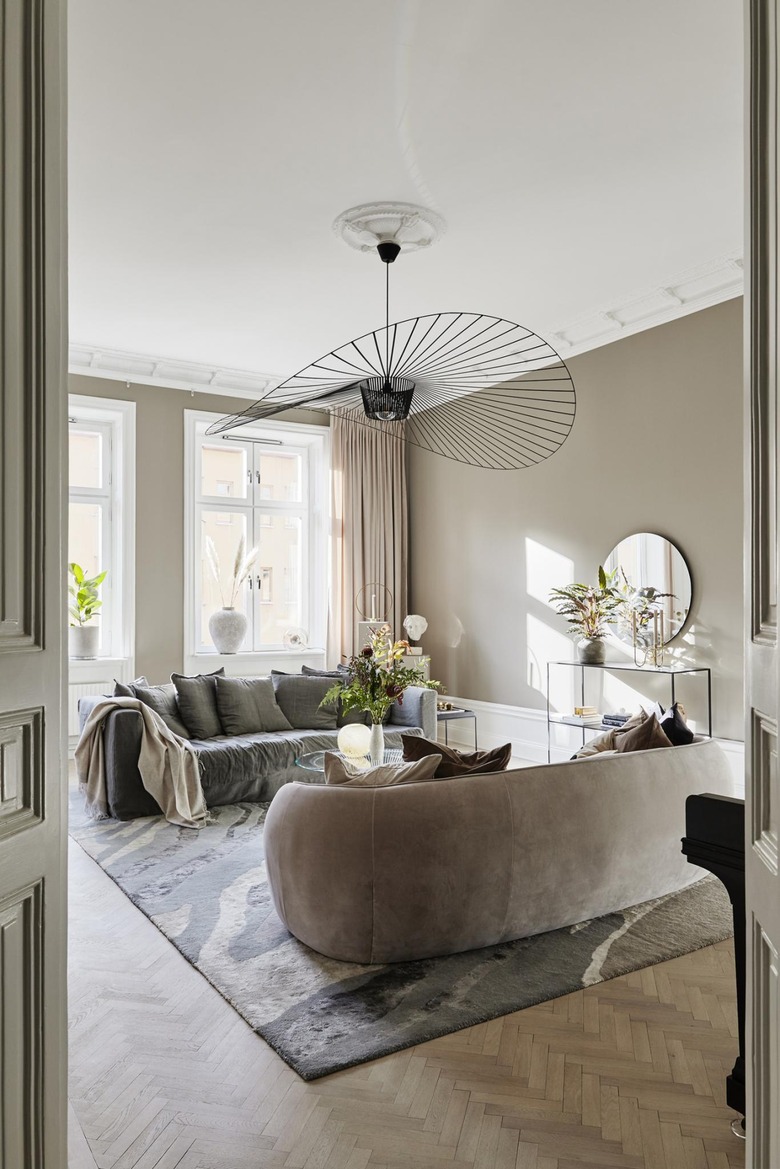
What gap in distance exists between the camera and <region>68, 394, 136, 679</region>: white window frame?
6902 mm

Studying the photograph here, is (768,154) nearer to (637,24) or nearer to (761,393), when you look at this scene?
(761,393)

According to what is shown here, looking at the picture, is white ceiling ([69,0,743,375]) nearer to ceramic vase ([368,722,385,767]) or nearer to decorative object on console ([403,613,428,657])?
ceramic vase ([368,722,385,767])

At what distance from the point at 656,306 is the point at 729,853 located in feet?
13.8

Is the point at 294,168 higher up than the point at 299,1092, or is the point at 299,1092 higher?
the point at 294,168

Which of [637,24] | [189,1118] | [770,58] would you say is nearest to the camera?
[770,58]

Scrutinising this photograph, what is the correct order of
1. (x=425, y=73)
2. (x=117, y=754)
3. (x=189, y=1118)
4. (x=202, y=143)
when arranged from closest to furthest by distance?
(x=189, y=1118) → (x=425, y=73) → (x=202, y=143) → (x=117, y=754)

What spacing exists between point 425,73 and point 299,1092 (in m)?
3.31

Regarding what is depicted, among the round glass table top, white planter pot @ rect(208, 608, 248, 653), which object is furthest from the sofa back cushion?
white planter pot @ rect(208, 608, 248, 653)

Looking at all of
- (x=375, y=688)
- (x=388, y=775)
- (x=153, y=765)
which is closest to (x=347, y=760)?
(x=375, y=688)

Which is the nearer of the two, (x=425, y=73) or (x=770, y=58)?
(x=770, y=58)

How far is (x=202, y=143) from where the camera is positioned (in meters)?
3.57

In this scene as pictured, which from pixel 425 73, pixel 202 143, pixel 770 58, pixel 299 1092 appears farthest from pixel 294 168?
pixel 299 1092

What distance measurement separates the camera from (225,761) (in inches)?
203

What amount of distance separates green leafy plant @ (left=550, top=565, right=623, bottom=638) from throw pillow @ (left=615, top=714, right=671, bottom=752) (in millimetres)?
2085
